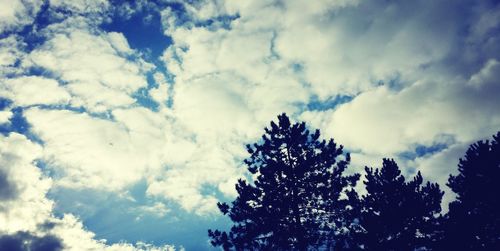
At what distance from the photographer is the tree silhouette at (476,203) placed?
16.5 meters

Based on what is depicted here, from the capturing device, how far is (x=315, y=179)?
17156mm

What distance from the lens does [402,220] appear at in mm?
17000

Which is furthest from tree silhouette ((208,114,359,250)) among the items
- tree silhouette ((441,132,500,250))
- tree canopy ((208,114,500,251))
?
tree silhouette ((441,132,500,250))

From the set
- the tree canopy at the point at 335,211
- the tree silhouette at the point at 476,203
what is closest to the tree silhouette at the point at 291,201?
the tree canopy at the point at 335,211

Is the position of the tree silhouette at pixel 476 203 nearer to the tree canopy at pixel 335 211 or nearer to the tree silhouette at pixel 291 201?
the tree canopy at pixel 335 211

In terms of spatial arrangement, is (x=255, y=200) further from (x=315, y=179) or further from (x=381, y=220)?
(x=381, y=220)

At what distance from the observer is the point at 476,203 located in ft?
60.3

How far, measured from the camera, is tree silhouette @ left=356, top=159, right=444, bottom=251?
1683 cm

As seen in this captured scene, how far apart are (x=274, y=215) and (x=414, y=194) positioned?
8085 millimetres

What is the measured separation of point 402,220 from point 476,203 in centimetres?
530

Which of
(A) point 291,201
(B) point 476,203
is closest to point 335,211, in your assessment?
(A) point 291,201

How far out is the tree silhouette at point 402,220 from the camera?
16.8 meters

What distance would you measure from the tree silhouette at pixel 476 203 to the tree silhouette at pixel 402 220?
2.93ft

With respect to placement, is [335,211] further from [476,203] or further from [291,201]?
[476,203]
